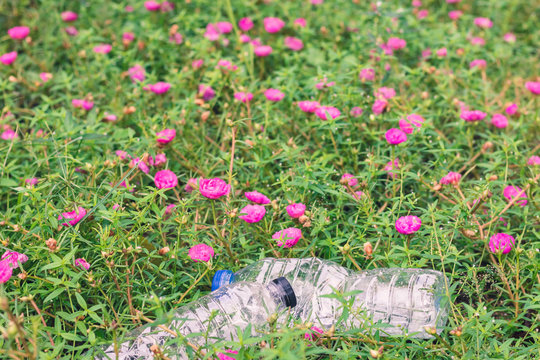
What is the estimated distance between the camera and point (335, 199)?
2.16 metres

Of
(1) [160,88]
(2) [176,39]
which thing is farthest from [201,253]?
(2) [176,39]

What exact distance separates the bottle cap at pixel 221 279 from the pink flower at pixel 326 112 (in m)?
0.84

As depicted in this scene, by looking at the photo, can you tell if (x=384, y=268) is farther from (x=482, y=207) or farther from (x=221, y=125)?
(x=221, y=125)

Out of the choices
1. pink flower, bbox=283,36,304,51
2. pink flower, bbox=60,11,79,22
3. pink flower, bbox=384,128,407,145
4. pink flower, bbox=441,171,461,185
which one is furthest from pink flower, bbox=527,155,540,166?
pink flower, bbox=60,11,79,22

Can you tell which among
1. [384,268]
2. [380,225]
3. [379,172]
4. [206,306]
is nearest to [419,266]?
[384,268]

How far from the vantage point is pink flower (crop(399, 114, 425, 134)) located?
2291 millimetres

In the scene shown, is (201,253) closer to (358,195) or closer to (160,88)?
(358,195)

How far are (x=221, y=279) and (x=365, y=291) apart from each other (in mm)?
478

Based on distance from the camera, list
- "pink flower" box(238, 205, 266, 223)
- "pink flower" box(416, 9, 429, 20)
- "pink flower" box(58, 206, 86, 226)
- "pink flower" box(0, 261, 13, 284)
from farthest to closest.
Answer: "pink flower" box(416, 9, 429, 20)
"pink flower" box(238, 205, 266, 223)
"pink flower" box(58, 206, 86, 226)
"pink flower" box(0, 261, 13, 284)

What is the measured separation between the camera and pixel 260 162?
7.34ft

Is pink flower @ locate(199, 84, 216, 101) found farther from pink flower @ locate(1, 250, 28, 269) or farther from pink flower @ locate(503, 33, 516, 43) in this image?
pink flower @ locate(503, 33, 516, 43)

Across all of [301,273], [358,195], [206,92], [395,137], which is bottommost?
[301,273]

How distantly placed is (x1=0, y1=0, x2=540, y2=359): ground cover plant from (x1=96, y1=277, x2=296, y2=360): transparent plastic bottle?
0.23 ft

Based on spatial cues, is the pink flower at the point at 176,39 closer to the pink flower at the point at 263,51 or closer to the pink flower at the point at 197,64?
the pink flower at the point at 197,64
